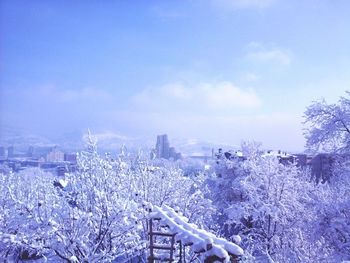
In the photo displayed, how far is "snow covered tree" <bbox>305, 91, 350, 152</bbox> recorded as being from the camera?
12.6m

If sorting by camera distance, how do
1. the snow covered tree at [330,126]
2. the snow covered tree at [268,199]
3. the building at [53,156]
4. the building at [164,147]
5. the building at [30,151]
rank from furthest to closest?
the building at [30,151] → the building at [53,156] → the building at [164,147] → the snow covered tree at [268,199] → the snow covered tree at [330,126]

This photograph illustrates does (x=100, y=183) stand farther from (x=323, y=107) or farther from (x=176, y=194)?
(x=323, y=107)

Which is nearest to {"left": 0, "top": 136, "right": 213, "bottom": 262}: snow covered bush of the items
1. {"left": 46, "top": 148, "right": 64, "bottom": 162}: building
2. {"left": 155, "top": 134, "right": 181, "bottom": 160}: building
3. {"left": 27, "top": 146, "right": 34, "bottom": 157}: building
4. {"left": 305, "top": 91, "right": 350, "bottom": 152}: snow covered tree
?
{"left": 305, "top": 91, "right": 350, "bottom": 152}: snow covered tree

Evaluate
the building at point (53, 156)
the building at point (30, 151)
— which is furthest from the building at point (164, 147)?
the building at point (30, 151)

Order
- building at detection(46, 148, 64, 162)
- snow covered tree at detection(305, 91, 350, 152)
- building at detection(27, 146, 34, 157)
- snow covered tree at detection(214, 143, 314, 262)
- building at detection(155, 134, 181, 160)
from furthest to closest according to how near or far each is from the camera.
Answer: building at detection(27, 146, 34, 157) < building at detection(46, 148, 64, 162) < building at detection(155, 134, 181, 160) < snow covered tree at detection(214, 143, 314, 262) < snow covered tree at detection(305, 91, 350, 152)

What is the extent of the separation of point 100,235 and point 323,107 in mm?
9270

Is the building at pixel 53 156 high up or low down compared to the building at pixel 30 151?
down

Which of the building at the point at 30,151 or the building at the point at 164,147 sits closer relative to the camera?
the building at the point at 164,147

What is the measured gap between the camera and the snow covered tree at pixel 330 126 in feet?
41.4

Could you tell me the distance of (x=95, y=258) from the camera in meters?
12.8

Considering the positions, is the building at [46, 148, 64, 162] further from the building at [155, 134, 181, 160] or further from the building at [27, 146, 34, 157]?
the building at [155, 134, 181, 160]

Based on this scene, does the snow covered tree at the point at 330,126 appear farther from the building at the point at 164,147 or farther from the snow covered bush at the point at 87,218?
the building at the point at 164,147

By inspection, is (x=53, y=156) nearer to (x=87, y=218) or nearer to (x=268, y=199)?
(x=268, y=199)

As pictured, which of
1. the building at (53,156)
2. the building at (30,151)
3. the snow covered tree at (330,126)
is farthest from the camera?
the building at (30,151)
